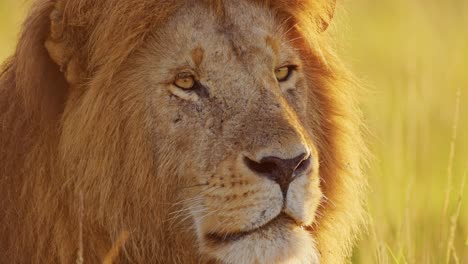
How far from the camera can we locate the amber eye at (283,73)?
5.78 metres

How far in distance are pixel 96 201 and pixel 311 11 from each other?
4.92 ft

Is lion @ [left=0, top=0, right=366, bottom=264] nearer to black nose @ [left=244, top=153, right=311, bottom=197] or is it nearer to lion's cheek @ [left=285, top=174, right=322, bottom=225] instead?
lion's cheek @ [left=285, top=174, right=322, bottom=225]

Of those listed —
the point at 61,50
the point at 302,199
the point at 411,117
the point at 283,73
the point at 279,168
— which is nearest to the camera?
the point at 279,168

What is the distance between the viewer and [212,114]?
5438mm

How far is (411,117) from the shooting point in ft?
31.3

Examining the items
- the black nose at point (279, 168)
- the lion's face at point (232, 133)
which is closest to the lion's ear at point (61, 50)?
the lion's face at point (232, 133)

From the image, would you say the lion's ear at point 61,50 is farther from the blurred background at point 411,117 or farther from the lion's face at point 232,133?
the blurred background at point 411,117

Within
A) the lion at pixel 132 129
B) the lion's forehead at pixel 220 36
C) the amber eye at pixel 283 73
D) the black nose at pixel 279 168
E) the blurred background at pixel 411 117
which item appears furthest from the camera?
the blurred background at pixel 411 117

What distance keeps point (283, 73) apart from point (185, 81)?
0.56m

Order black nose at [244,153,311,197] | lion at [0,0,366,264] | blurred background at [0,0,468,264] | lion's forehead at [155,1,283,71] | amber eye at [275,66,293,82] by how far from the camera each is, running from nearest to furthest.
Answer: black nose at [244,153,311,197]
lion at [0,0,366,264]
lion's forehead at [155,1,283,71]
amber eye at [275,66,293,82]
blurred background at [0,0,468,264]

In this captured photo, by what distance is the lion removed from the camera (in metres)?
5.38

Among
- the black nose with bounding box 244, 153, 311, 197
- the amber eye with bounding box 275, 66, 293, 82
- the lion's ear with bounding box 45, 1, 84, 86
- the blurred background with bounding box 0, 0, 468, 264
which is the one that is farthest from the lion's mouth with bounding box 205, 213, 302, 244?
the blurred background with bounding box 0, 0, 468, 264

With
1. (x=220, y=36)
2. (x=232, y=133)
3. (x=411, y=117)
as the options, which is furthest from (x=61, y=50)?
(x=411, y=117)

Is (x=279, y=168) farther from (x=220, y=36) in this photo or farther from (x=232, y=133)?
(x=220, y=36)
